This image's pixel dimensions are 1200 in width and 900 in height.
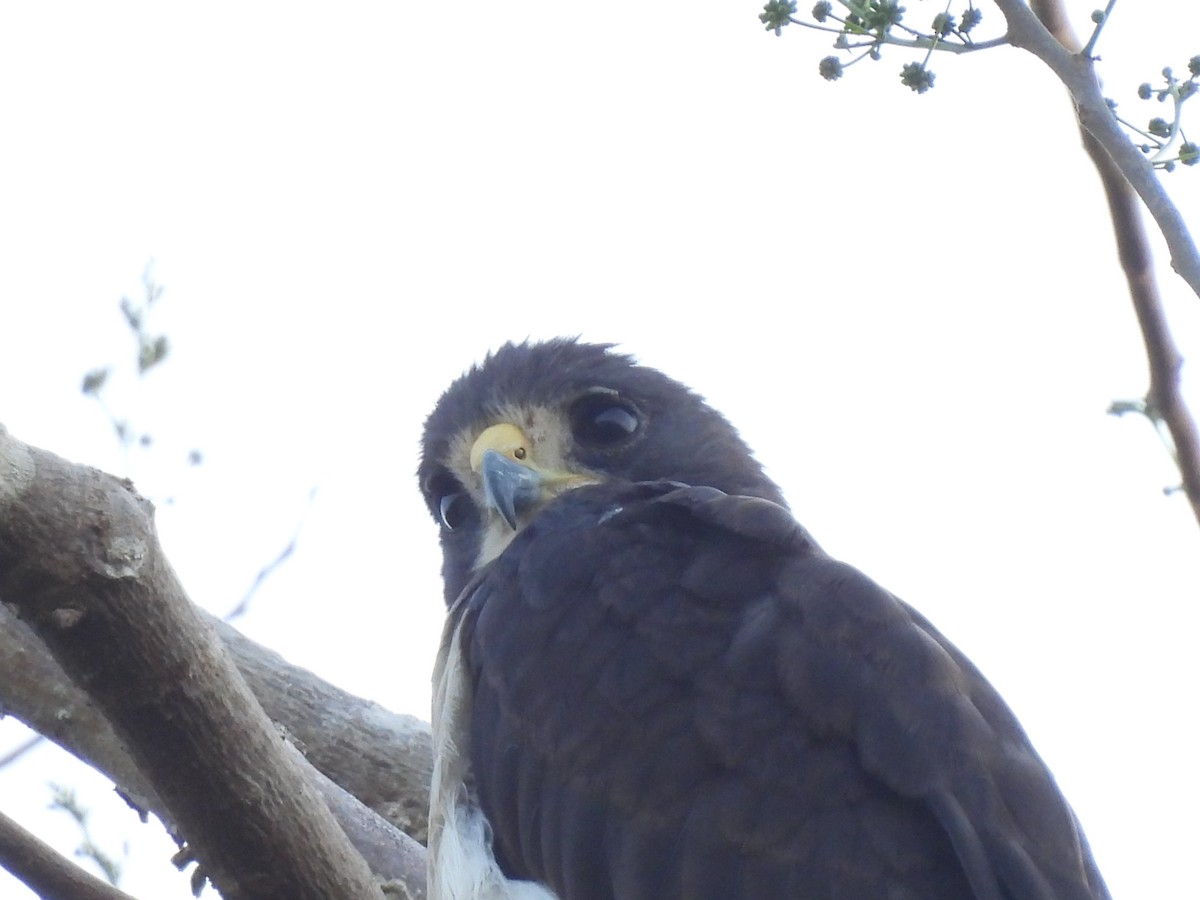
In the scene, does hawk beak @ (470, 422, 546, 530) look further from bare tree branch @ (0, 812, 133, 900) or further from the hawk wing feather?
bare tree branch @ (0, 812, 133, 900)

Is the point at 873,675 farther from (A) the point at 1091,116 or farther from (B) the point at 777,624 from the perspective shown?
(A) the point at 1091,116

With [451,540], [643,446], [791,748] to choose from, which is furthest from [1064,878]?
[451,540]

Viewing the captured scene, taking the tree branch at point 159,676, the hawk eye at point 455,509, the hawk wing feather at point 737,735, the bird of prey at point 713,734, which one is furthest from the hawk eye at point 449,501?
the tree branch at point 159,676

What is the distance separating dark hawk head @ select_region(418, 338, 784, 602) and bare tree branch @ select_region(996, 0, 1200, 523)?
2.47 m

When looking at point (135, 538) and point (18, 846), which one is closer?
point (135, 538)

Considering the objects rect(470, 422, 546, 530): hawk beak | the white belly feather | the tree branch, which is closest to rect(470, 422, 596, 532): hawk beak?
rect(470, 422, 546, 530): hawk beak

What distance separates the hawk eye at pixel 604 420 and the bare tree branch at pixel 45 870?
2597mm

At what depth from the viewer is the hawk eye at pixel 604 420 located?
521 centimetres

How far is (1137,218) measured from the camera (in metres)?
2.56

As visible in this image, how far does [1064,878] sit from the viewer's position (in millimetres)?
3170

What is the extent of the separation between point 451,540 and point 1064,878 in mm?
2719

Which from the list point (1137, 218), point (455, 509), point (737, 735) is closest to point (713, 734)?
point (737, 735)

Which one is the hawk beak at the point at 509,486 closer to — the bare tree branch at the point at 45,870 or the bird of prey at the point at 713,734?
the bird of prey at the point at 713,734

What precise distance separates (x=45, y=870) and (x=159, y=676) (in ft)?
1.87
